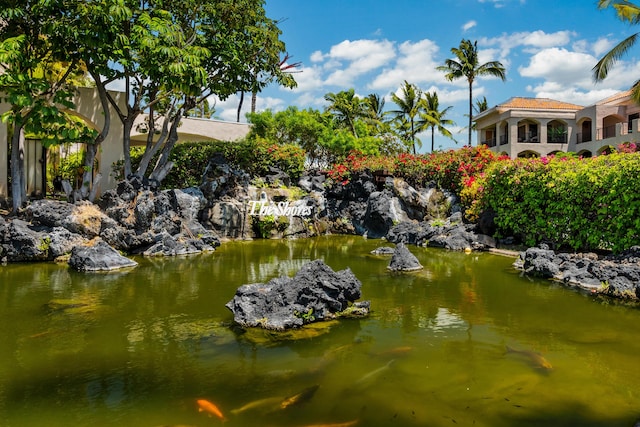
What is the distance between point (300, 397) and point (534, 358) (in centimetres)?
264

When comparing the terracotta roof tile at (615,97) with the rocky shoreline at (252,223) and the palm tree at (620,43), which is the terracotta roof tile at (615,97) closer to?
the palm tree at (620,43)

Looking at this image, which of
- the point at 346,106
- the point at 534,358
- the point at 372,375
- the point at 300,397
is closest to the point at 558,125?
the point at 346,106

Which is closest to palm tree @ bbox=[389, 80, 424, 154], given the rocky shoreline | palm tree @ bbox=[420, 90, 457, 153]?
palm tree @ bbox=[420, 90, 457, 153]

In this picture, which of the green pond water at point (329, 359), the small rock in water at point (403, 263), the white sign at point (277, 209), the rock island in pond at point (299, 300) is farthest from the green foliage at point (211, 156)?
the rock island in pond at point (299, 300)

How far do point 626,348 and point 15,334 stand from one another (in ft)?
23.5

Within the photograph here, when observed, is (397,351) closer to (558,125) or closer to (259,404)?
(259,404)

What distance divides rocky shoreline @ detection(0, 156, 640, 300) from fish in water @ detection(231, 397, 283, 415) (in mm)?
6346

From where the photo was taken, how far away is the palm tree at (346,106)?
36781mm

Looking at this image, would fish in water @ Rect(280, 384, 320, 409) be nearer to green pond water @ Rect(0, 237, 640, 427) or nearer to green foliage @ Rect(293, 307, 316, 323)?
A: green pond water @ Rect(0, 237, 640, 427)

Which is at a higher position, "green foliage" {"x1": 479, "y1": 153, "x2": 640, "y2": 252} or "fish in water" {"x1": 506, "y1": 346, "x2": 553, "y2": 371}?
"green foliage" {"x1": 479, "y1": 153, "x2": 640, "y2": 252}

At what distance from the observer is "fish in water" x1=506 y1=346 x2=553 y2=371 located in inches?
182

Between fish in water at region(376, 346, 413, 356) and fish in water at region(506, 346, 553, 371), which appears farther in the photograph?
fish in water at region(376, 346, 413, 356)

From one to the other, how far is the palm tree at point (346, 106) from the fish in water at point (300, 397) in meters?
32.9

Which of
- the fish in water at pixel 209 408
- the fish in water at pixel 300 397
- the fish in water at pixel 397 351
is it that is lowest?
the fish in water at pixel 209 408
